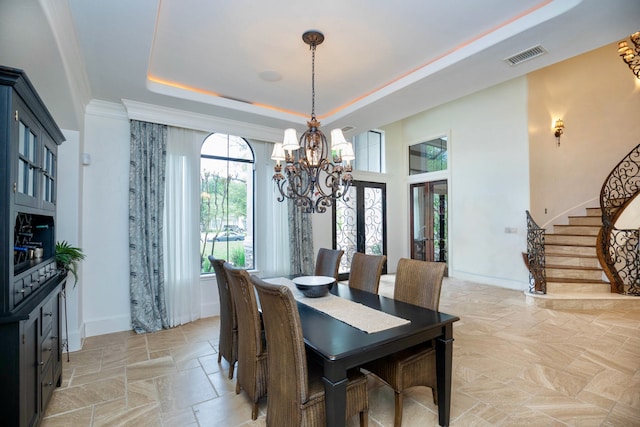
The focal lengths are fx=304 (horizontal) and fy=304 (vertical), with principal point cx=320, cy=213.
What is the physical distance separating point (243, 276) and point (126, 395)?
1560mm

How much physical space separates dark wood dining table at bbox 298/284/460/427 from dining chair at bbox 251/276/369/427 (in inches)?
4.1

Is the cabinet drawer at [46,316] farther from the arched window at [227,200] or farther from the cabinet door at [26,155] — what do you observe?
the arched window at [227,200]

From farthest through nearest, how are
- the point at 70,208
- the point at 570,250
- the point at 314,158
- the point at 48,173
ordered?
1. the point at 570,250
2. the point at 70,208
3. the point at 314,158
4. the point at 48,173

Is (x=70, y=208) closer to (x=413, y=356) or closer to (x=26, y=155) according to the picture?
(x=26, y=155)

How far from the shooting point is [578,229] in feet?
19.2

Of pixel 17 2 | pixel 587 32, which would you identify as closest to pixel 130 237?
pixel 17 2

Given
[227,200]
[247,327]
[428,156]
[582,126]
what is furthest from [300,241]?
[582,126]

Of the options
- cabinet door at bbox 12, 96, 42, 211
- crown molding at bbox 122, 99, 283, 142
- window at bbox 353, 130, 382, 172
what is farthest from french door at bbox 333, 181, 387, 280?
cabinet door at bbox 12, 96, 42, 211

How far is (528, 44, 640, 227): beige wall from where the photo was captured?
19.6 feet

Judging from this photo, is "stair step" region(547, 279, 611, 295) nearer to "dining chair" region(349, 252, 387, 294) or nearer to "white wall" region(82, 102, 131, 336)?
"dining chair" region(349, 252, 387, 294)

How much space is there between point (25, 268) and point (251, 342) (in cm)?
150

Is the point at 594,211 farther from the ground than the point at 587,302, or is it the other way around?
the point at 594,211

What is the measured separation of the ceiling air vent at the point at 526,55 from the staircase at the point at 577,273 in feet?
11.7

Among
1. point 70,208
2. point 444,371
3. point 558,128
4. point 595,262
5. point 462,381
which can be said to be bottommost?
point 462,381
